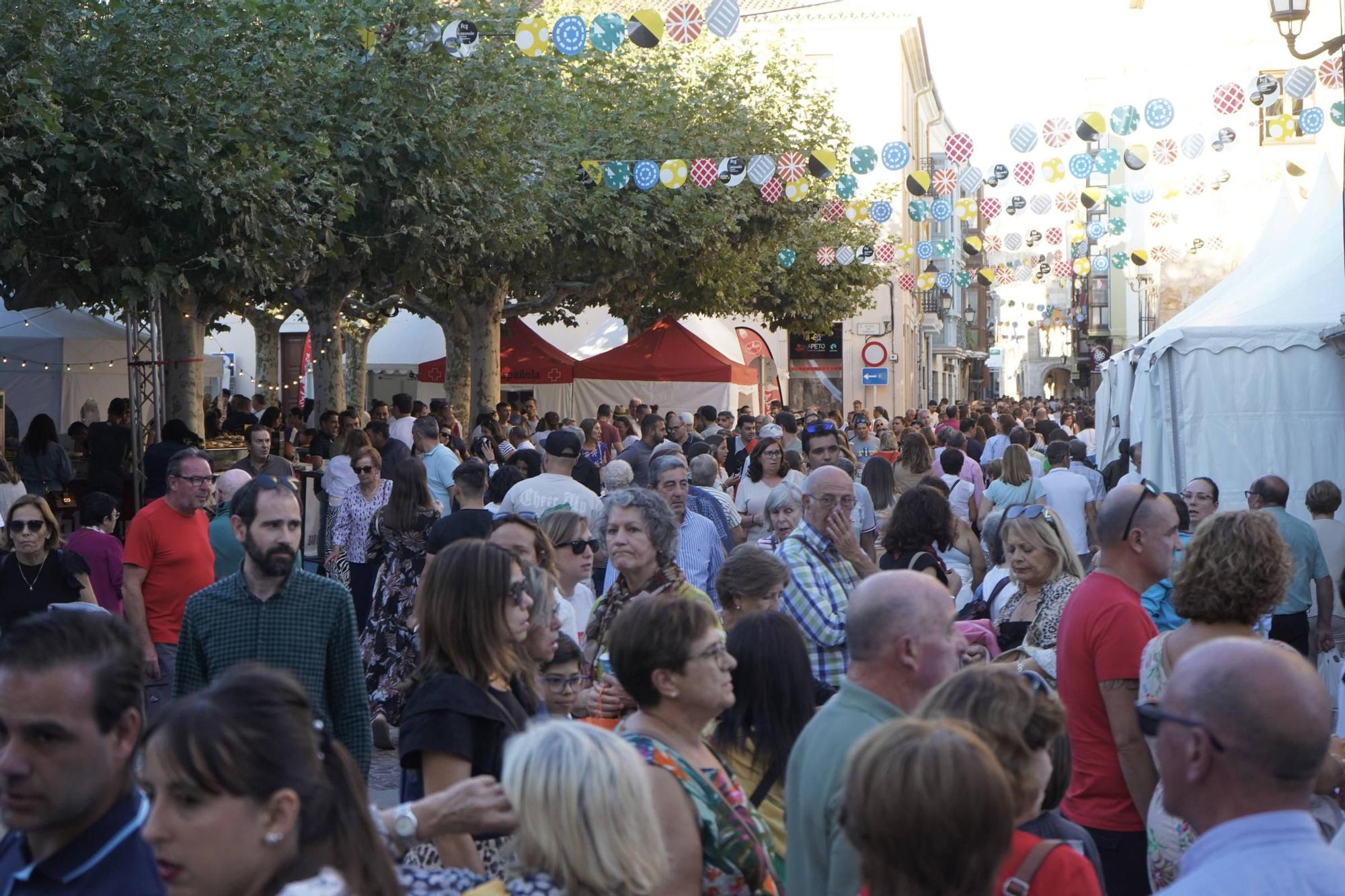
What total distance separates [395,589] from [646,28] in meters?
5.89

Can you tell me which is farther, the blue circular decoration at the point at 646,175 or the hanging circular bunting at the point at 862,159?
the hanging circular bunting at the point at 862,159

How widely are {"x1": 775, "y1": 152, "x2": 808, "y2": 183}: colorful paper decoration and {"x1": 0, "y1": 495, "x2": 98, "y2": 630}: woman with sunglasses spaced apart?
12848mm

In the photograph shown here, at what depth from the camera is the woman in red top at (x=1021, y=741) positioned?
269cm

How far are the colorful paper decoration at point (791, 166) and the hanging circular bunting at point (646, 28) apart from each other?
6.69m

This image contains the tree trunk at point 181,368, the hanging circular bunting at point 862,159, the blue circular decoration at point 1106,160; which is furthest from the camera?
the blue circular decoration at point 1106,160

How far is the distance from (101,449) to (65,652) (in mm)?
13803

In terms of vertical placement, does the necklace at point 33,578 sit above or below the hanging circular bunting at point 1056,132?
below

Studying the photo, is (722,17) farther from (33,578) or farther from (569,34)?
(33,578)

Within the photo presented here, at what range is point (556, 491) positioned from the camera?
28.4ft

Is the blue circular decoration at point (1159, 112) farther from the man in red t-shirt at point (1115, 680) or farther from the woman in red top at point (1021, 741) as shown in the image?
the woman in red top at point (1021, 741)

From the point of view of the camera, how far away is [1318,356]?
12617mm

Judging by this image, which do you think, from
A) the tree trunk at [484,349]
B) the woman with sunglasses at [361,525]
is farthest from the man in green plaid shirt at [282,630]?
the tree trunk at [484,349]

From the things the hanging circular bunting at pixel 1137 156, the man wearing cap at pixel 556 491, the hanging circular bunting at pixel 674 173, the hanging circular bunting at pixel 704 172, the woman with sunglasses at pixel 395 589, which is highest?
the hanging circular bunting at pixel 1137 156

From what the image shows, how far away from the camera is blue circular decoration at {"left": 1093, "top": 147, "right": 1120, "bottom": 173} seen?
784 inches
